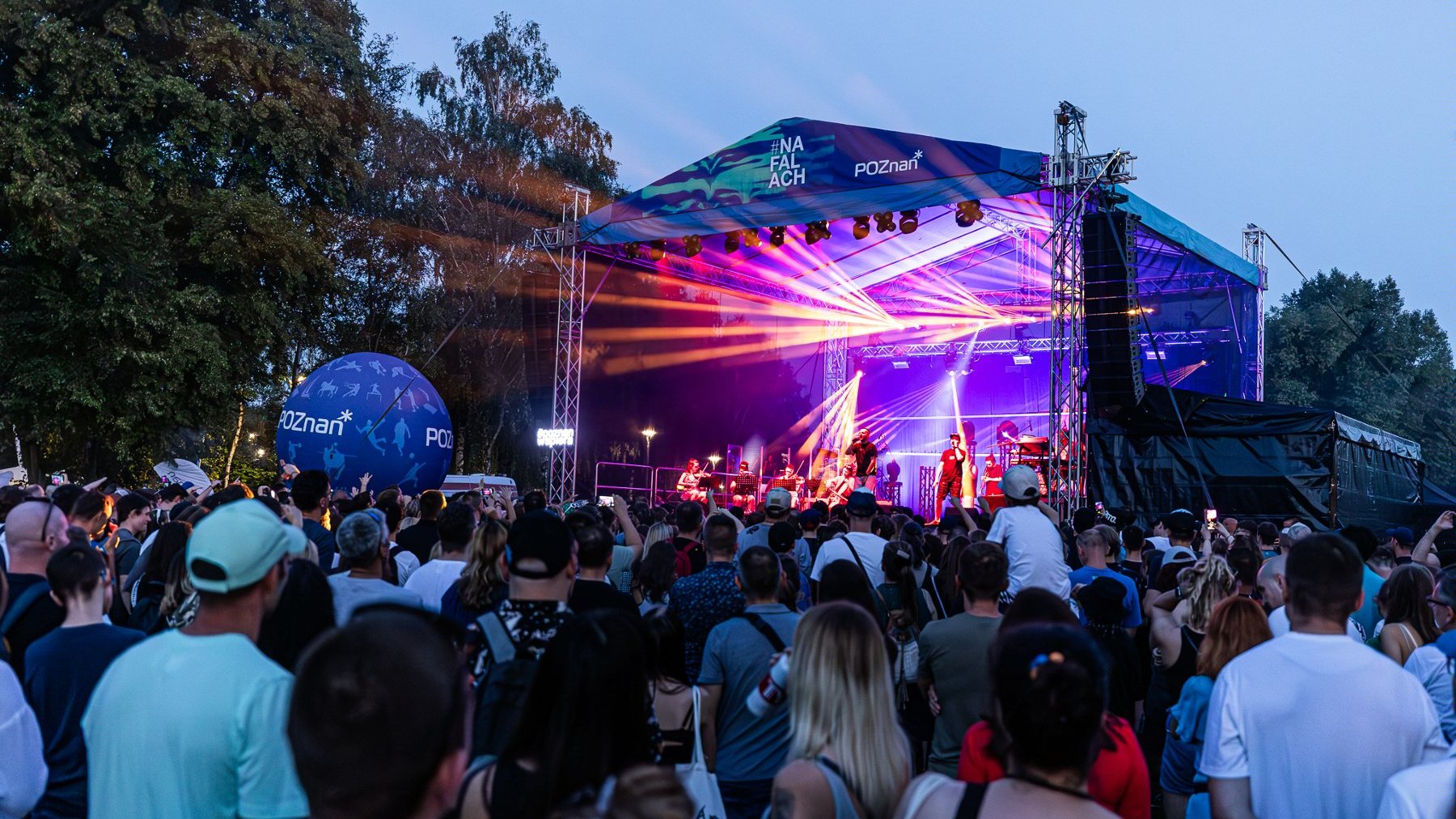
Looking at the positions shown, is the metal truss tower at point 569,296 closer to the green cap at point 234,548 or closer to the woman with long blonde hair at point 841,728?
the woman with long blonde hair at point 841,728

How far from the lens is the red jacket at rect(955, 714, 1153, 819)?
2.55 metres

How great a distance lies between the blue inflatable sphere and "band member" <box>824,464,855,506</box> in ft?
26.6

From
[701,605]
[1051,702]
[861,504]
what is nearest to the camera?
[1051,702]

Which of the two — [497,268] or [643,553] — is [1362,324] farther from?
[643,553]

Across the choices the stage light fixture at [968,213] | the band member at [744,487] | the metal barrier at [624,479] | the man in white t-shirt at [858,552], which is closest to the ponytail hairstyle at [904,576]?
the man in white t-shirt at [858,552]

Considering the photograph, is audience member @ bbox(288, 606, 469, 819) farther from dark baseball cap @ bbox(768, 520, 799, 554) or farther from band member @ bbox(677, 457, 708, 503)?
band member @ bbox(677, 457, 708, 503)

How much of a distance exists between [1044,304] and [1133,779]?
19390 mm

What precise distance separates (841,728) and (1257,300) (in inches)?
747

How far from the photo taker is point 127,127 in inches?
708

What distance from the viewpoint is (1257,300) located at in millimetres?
19000

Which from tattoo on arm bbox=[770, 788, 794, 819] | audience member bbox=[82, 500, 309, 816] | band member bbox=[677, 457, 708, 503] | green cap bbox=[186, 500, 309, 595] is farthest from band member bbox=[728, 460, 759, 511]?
audience member bbox=[82, 500, 309, 816]

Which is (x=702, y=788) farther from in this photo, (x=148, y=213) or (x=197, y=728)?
(x=148, y=213)

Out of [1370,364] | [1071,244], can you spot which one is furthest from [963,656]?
[1370,364]

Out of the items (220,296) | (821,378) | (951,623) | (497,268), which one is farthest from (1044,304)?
(951,623)
